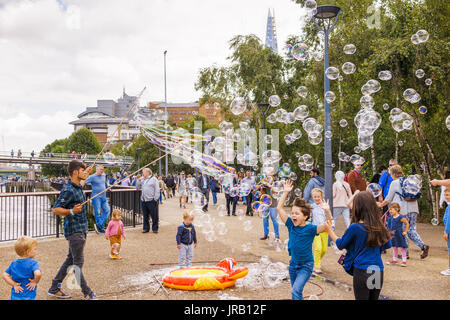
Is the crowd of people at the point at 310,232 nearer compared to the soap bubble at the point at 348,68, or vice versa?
the crowd of people at the point at 310,232

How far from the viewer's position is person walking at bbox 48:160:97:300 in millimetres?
5004

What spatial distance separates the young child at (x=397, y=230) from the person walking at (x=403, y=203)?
31cm

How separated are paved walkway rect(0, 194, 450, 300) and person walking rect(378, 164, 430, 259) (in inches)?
11.9

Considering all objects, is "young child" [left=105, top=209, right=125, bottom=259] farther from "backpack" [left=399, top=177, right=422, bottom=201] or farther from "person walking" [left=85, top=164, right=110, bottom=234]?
"backpack" [left=399, top=177, right=422, bottom=201]

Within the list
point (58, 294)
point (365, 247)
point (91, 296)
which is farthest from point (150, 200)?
point (365, 247)

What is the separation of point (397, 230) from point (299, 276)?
13.0ft

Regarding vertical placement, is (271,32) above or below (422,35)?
above

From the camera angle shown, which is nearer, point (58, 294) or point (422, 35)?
point (58, 294)

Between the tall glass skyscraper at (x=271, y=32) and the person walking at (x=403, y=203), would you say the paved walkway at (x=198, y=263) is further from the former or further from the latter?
the tall glass skyscraper at (x=271, y=32)

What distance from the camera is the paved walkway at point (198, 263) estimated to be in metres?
5.32

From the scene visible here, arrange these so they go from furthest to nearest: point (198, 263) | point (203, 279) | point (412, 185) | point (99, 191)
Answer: point (99, 191) → point (412, 185) → point (198, 263) → point (203, 279)

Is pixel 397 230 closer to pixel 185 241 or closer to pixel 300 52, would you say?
pixel 185 241

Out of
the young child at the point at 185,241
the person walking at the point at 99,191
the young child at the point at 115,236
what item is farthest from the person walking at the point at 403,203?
the person walking at the point at 99,191

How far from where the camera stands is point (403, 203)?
7812mm
